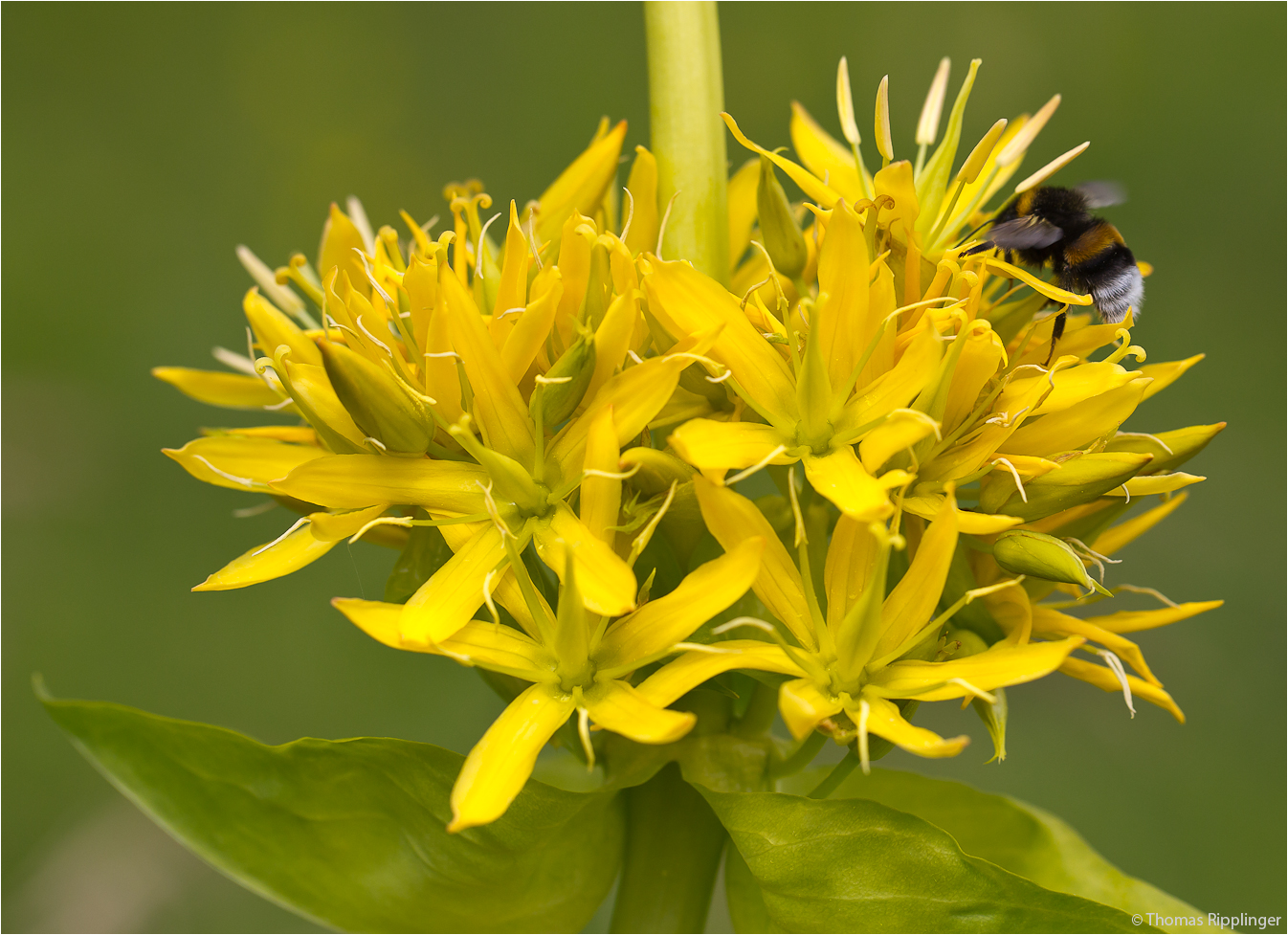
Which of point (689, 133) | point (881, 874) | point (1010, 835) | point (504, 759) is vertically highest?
point (689, 133)

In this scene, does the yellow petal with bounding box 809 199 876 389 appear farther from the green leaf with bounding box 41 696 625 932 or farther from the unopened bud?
the green leaf with bounding box 41 696 625 932

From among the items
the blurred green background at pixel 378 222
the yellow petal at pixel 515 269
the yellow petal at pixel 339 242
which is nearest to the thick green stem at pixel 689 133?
the yellow petal at pixel 515 269

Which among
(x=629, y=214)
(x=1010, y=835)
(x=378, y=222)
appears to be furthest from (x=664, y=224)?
(x=378, y=222)

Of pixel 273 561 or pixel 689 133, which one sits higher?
pixel 689 133

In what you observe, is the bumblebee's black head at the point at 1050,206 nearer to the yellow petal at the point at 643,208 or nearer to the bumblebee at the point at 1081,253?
the bumblebee at the point at 1081,253

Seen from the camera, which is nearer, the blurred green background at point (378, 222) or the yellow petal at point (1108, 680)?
the yellow petal at point (1108, 680)

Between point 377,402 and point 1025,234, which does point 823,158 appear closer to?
point 1025,234
